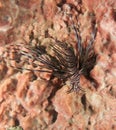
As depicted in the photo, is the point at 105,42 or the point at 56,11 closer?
the point at 105,42

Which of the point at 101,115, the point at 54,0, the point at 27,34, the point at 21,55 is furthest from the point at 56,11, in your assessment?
the point at 101,115

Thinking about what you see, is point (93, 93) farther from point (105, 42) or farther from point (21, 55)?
point (21, 55)

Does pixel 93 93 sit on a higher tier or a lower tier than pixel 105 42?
lower

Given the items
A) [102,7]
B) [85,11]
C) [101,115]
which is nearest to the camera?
[101,115]

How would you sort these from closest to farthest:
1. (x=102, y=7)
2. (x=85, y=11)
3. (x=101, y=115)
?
(x=101, y=115) → (x=102, y=7) → (x=85, y=11)
